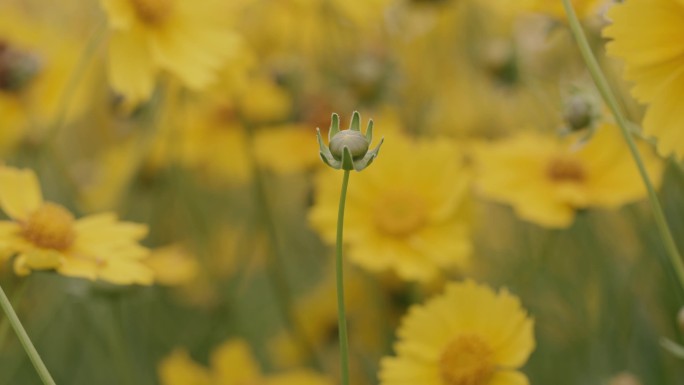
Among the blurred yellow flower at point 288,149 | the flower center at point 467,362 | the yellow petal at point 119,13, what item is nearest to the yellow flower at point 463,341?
the flower center at point 467,362

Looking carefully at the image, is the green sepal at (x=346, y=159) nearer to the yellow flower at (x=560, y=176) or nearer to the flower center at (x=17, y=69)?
the yellow flower at (x=560, y=176)

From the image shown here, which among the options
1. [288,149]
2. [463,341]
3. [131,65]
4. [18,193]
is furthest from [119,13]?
[463,341]

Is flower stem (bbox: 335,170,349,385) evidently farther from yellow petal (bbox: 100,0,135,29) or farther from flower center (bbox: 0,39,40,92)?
flower center (bbox: 0,39,40,92)

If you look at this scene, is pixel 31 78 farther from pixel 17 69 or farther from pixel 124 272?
pixel 124 272

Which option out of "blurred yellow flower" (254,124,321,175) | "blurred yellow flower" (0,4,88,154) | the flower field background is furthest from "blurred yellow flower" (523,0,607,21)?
"blurred yellow flower" (0,4,88,154)

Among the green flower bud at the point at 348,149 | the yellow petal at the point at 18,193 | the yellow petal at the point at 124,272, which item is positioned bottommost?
the green flower bud at the point at 348,149

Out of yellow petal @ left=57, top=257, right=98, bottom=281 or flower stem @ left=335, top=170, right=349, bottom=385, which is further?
yellow petal @ left=57, top=257, right=98, bottom=281

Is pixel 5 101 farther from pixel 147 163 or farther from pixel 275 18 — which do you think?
pixel 275 18
